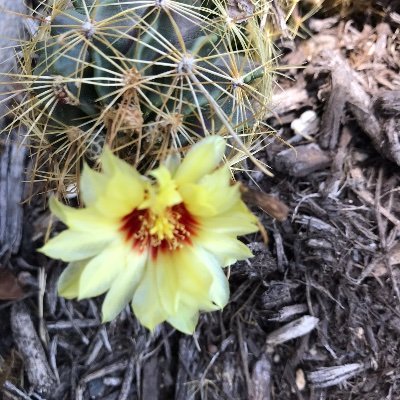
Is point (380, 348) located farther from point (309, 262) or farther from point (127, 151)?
point (127, 151)

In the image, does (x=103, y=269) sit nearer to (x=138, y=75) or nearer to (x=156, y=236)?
(x=156, y=236)

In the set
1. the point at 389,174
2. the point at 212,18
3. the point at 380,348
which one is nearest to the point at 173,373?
the point at 380,348

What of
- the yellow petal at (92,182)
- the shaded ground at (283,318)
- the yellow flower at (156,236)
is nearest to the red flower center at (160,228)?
the yellow flower at (156,236)

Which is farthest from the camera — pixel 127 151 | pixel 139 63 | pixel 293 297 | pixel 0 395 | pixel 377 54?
pixel 377 54

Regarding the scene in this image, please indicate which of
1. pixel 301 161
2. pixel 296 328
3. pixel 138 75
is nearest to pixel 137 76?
pixel 138 75

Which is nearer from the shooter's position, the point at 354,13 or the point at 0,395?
the point at 0,395

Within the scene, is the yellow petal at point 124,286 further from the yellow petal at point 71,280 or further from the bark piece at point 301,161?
the bark piece at point 301,161

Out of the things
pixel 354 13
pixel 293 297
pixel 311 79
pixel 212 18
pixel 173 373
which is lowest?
pixel 173 373
